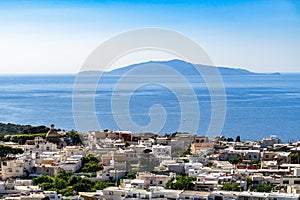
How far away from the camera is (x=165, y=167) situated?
11.6 metres

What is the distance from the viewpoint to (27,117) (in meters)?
31.6

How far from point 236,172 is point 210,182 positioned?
1296mm

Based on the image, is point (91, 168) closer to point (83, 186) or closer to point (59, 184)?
point (59, 184)

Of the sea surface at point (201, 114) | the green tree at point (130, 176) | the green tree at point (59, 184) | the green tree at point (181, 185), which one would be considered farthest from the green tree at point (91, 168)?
the sea surface at point (201, 114)

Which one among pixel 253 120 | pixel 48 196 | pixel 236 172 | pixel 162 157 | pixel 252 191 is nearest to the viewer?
pixel 48 196

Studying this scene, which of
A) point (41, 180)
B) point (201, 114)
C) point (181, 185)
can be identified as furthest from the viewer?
point (201, 114)

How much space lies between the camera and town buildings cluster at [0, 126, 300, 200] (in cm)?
887

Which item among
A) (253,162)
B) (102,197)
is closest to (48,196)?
(102,197)

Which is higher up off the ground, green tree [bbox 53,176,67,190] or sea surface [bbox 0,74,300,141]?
sea surface [bbox 0,74,300,141]

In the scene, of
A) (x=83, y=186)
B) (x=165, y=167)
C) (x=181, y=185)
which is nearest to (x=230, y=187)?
(x=181, y=185)

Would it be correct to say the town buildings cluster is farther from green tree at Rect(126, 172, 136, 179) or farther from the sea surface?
the sea surface

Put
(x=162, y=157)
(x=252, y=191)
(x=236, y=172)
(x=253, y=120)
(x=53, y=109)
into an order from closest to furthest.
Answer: (x=252, y=191) → (x=236, y=172) → (x=162, y=157) → (x=253, y=120) → (x=53, y=109)

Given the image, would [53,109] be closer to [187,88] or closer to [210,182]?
[187,88]

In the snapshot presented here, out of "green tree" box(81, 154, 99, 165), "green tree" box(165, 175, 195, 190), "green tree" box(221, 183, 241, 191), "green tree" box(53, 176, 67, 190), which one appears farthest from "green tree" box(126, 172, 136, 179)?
"green tree" box(221, 183, 241, 191)
